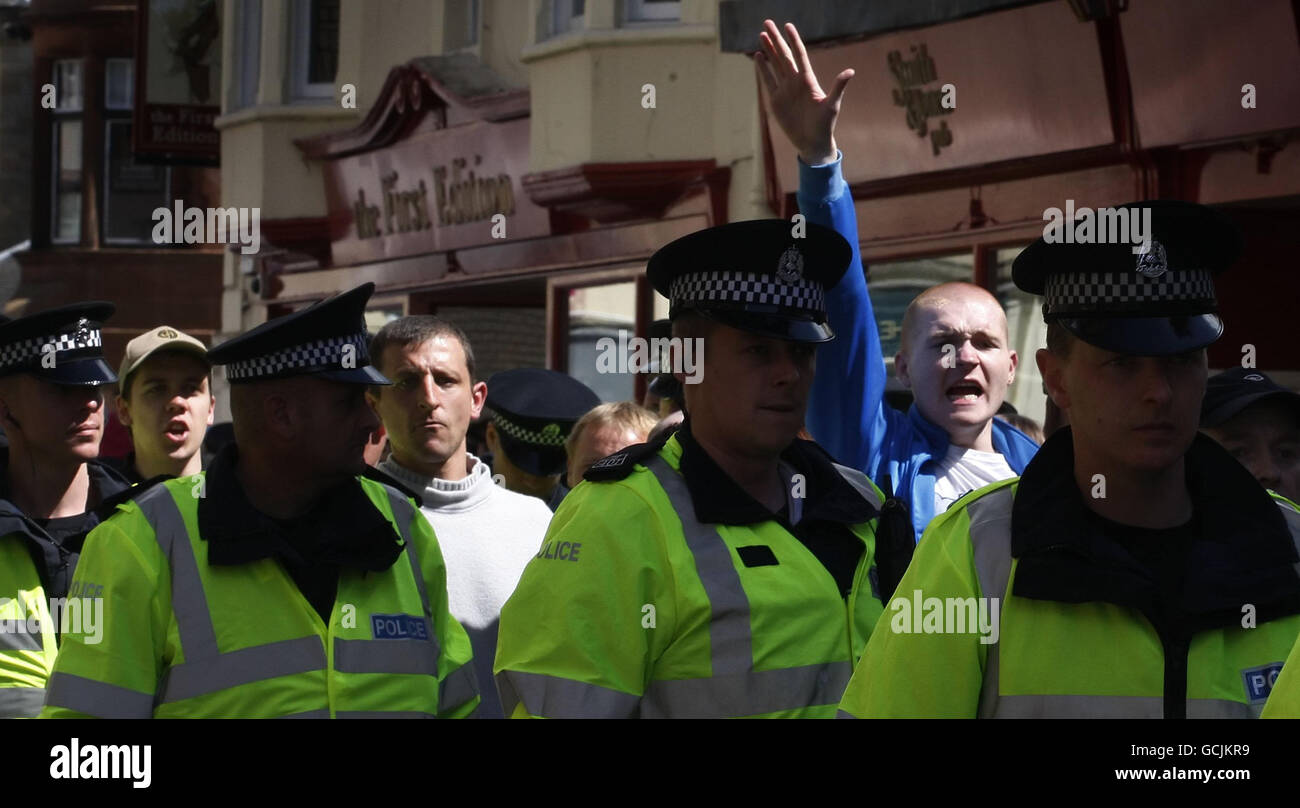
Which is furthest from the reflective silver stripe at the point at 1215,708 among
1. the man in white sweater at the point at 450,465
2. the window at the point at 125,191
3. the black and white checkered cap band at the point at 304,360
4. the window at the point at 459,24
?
the window at the point at 125,191

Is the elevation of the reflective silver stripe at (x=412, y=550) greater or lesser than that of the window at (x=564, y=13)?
lesser

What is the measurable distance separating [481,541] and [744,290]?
1850 millimetres

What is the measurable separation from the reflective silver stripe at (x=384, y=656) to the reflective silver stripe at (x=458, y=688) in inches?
2.3

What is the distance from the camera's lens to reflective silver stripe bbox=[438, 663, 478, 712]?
4.20 m

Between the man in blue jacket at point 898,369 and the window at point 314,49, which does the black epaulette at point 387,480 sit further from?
the window at point 314,49

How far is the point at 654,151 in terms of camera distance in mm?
13258

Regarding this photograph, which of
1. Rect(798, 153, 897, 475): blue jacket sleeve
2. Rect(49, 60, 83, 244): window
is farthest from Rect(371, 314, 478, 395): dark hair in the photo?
Rect(49, 60, 83, 244): window

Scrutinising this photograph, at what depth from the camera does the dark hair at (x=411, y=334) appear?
5.76 metres

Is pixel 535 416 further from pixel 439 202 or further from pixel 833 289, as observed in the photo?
pixel 439 202

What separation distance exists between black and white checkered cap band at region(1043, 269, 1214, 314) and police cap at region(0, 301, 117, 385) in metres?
3.25

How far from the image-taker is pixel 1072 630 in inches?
118

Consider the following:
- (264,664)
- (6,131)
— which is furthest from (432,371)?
(6,131)

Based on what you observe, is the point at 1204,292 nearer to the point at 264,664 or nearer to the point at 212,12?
the point at 264,664

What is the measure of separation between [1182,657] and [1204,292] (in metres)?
0.63
